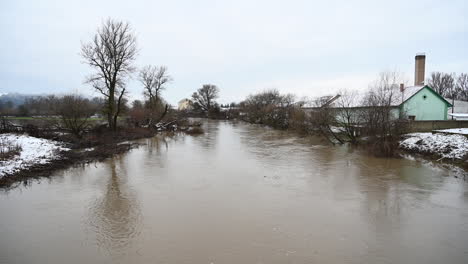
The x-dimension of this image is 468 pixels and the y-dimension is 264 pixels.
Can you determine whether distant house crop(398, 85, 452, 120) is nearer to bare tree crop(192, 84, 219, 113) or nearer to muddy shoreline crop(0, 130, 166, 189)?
muddy shoreline crop(0, 130, 166, 189)

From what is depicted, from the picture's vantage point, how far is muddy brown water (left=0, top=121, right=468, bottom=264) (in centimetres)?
458

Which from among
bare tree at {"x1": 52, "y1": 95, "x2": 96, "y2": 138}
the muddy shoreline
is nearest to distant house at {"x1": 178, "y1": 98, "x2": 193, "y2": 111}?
the muddy shoreline

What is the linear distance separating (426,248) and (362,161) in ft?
28.9

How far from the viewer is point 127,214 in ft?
20.6

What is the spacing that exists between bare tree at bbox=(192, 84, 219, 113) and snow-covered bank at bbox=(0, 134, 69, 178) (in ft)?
194

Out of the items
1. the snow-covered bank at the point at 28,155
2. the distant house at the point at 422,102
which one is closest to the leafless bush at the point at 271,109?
the distant house at the point at 422,102

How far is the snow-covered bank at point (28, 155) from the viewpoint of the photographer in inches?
371

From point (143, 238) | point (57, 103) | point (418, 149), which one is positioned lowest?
point (143, 238)

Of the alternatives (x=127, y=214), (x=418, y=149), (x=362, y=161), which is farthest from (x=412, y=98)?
(x=127, y=214)

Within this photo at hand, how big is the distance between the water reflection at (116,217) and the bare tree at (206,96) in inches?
2545

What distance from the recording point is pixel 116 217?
241 inches

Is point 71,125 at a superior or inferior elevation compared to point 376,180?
superior

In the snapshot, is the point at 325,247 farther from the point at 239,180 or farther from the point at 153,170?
the point at 153,170

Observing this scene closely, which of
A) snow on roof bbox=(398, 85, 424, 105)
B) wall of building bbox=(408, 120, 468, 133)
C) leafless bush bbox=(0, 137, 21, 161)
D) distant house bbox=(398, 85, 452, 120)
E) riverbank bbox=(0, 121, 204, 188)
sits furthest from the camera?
distant house bbox=(398, 85, 452, 120)
